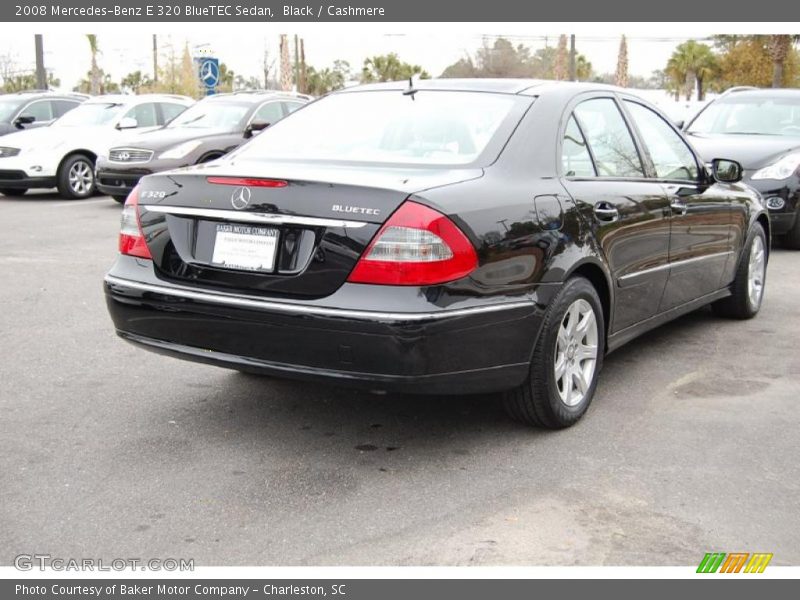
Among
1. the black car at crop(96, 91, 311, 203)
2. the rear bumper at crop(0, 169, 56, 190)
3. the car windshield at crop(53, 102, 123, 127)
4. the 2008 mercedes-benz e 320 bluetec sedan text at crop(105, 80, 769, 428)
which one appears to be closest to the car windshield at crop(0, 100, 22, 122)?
the car windshield at crop(53, 102, 123, 127)

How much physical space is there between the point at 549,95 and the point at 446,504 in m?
2.08

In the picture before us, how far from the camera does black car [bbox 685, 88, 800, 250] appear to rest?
9.64 meters

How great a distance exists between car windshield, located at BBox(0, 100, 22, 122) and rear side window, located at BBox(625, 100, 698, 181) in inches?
555

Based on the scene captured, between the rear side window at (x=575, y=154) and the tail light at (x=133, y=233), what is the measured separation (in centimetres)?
192

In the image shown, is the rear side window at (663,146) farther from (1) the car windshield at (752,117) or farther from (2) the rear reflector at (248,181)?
(1) the car windshield at (752,117)

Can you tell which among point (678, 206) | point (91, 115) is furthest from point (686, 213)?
point (91, 115)

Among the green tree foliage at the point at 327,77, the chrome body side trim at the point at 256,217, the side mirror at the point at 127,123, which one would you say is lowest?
the chrome body side trim at the point at 256,217

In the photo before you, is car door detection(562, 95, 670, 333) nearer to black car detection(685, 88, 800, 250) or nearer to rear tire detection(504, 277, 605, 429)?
rear tire detection(504, 277, 605, 429)

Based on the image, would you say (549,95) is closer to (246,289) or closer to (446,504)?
(246,289)

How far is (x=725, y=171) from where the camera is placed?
19.5 feet

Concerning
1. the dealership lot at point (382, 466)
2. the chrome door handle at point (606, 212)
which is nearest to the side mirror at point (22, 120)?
the dealership lot at point (382, 466)

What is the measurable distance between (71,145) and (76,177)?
50cm

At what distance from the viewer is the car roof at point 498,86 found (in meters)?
4.61

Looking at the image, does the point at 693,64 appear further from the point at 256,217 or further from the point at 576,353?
the point at 256,217
